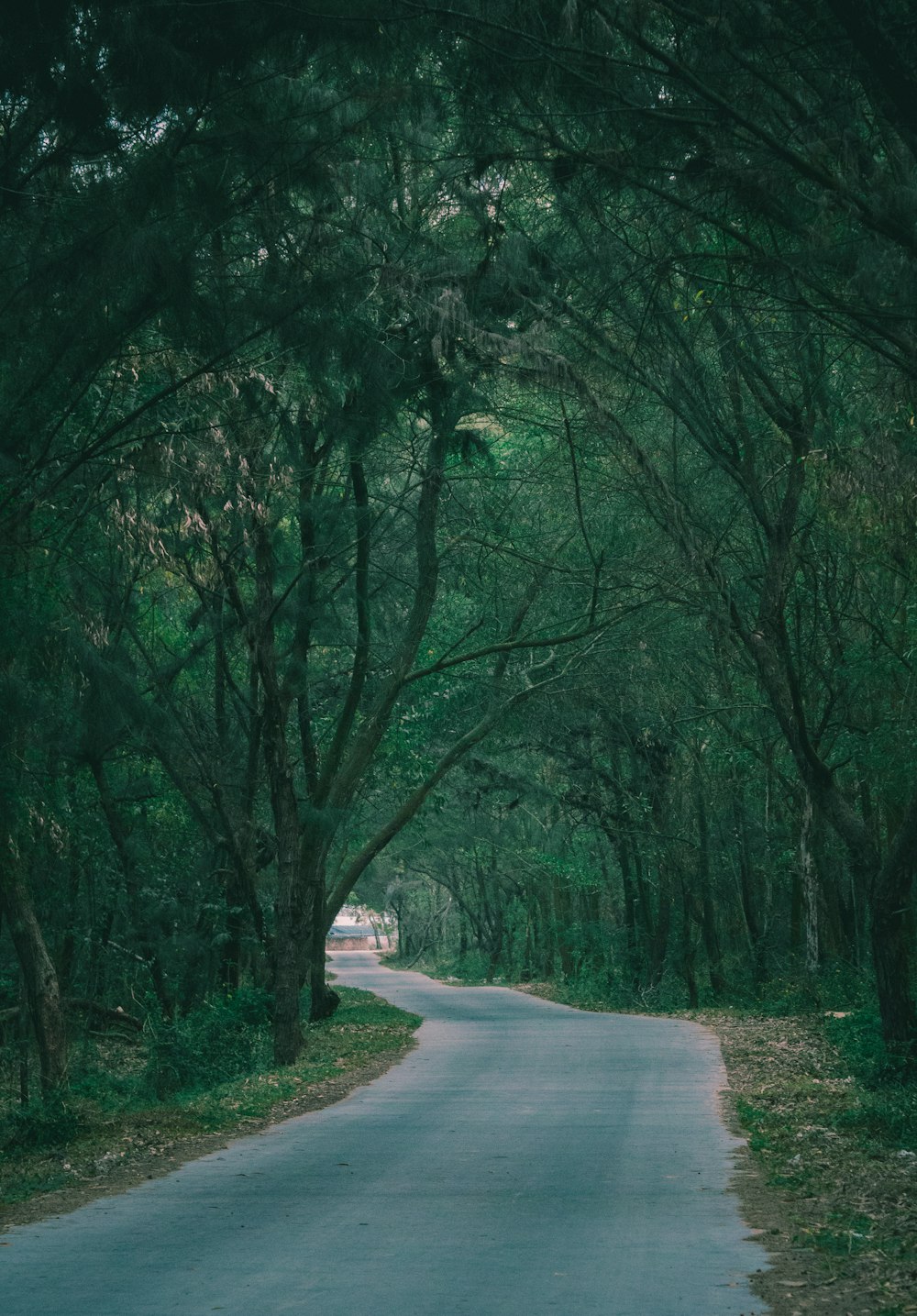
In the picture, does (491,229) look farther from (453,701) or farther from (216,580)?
(453,701)

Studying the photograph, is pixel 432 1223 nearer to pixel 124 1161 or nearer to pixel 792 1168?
pixel 792 1168

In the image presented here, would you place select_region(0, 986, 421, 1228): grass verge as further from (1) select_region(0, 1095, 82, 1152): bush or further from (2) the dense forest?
(2) the dense forest

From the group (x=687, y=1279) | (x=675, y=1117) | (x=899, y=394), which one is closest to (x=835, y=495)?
(x=899, y=394)

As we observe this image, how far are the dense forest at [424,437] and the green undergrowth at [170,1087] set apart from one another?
829 mm

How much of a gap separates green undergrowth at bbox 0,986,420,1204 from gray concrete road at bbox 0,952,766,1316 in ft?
2.37

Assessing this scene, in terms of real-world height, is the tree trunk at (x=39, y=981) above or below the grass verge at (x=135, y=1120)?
above

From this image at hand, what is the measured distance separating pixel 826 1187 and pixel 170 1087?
9706 millimetres

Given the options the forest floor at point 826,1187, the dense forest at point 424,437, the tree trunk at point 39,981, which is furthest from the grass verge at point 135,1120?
the forest floor at point 826,1187

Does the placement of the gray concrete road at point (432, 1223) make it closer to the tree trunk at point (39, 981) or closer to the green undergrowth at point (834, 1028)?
the green undergrowth at point (834, 1028)

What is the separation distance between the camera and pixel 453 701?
85.7 ft

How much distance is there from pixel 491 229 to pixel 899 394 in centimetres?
352

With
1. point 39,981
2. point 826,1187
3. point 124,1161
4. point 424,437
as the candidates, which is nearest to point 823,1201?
point 826,1187

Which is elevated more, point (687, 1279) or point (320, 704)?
point (320, 704)

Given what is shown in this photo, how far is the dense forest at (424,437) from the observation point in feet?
25.9
